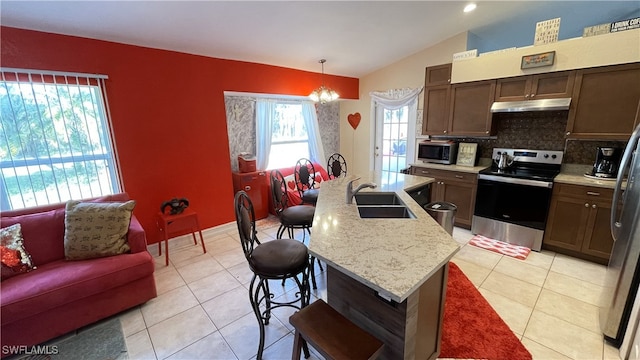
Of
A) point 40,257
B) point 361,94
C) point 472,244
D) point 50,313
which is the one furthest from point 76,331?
point 361,94

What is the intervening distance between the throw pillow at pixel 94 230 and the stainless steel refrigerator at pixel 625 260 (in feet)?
12.4

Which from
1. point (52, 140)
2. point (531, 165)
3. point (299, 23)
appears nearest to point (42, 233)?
point (52, 140)

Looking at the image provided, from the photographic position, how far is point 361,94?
530 centimetres

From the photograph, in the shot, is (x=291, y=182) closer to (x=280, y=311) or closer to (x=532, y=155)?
(x=280, y=311)

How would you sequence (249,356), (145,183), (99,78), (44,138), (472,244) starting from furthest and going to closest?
(472,244) → (145,183) → (99,78) → (44,138) → (249,356)

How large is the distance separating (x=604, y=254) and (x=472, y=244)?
3.82ft

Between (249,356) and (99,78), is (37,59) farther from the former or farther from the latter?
(249,356)

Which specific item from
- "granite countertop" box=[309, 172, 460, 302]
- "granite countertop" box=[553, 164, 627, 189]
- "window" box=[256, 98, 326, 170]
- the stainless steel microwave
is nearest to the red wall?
"window" box=[256, 98, 326, 170]

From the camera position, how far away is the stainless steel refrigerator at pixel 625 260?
5.30 feet

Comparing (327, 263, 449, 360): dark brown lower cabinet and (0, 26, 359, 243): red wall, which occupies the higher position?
(0, 26, 359, 243): red wall

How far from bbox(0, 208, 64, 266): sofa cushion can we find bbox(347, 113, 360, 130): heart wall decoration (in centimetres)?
467

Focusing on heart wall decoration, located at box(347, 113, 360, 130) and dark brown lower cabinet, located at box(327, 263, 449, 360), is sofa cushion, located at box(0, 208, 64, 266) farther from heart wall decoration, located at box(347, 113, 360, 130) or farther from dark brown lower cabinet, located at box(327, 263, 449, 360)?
heart wall decoration, located at box(347, 113, 360, 130)

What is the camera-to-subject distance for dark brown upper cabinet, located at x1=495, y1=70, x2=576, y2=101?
2.77 metres

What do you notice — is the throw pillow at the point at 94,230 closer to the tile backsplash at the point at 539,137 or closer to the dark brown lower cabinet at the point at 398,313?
the dark brown lower cabinet at the point at 398,313
